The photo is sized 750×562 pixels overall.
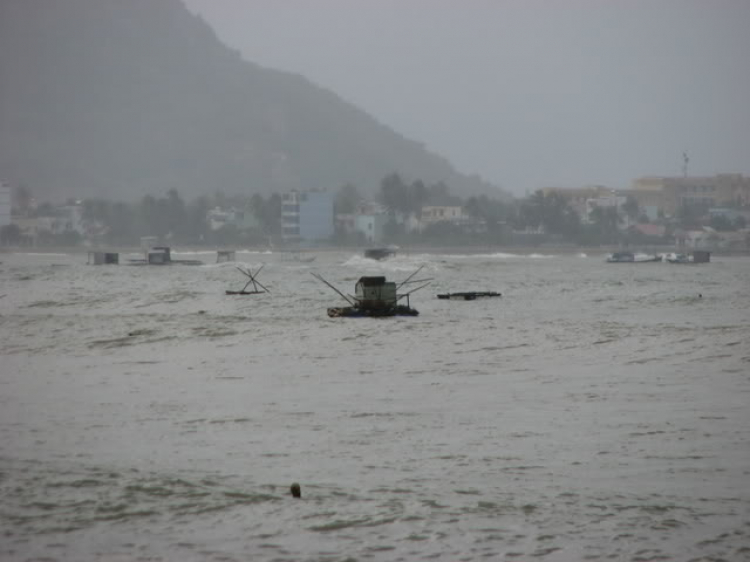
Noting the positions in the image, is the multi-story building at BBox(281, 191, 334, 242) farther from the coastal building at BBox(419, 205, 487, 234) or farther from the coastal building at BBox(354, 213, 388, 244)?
the coastal building at BBox(419, 205, 487, 234)

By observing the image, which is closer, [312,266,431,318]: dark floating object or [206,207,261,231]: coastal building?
[312,266,431,318]: dark floating object

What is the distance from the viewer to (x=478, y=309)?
44.7 metres

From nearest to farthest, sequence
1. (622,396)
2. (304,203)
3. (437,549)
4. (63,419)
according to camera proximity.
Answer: (437,549) < (63,419) < (622,396) < (304,203)

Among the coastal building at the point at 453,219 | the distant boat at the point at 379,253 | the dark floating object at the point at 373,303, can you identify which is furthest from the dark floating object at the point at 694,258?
the dark floating object at the point at 373,303

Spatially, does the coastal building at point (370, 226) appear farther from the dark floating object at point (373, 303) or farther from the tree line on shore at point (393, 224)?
the dark floating object at point (373, 303)

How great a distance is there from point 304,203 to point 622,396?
15307cm

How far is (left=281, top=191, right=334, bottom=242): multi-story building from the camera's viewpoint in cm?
17025

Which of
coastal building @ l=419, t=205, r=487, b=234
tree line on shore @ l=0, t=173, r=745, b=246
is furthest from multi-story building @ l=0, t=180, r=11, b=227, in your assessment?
coastal building @ l=419, t=205, r=487, b=234

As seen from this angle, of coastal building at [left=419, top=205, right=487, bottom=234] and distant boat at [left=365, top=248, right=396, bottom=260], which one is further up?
coastal building at [left=419, top=205, right=487, bottom=234]

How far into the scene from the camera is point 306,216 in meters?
172

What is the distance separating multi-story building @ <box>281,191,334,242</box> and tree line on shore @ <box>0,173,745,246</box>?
2.87 meters

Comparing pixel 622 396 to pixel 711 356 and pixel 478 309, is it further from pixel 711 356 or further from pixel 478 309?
pixel 478 309

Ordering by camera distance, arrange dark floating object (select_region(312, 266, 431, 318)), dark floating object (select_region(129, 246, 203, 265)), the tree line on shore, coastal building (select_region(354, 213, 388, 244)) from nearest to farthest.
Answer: dark floating object (select_region(312, 266, 431, 318)) → dark floating object (select_region(129, 246, 203, 265)) → the tree line on shore → coastal building (select_region(354, 213, 388, 244))

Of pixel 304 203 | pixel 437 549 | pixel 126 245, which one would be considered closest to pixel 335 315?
pixel 437 549
